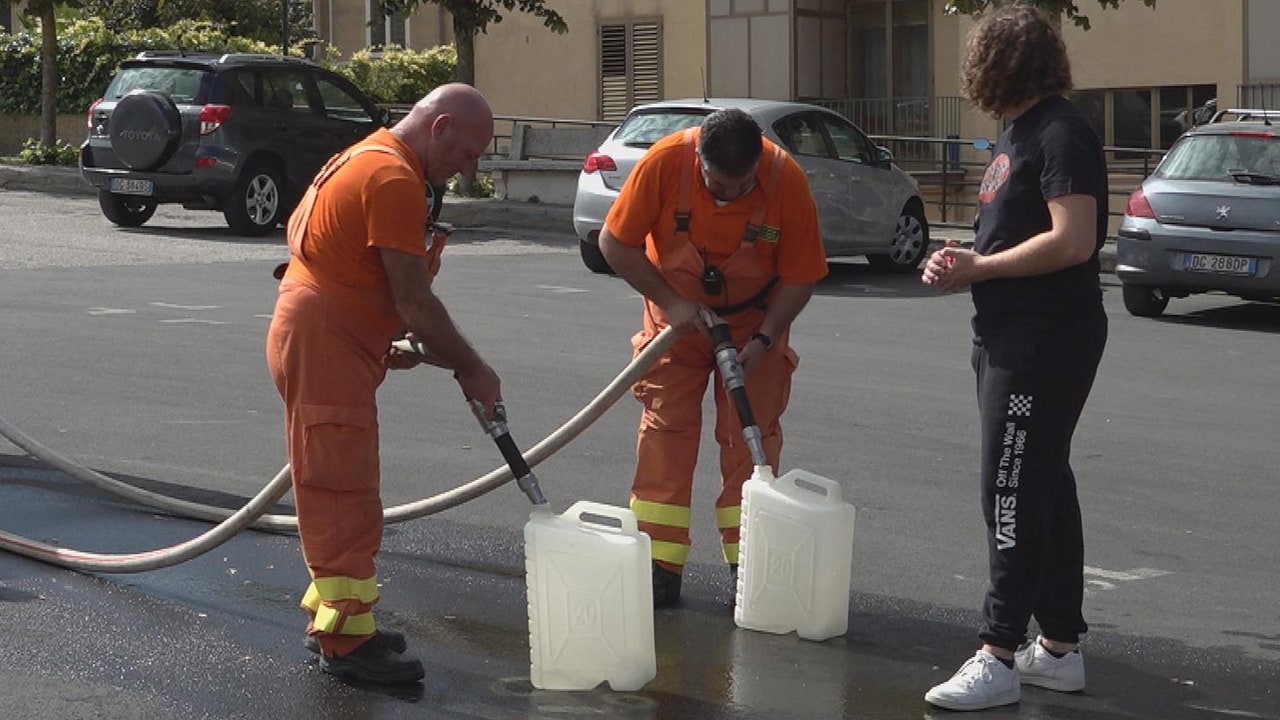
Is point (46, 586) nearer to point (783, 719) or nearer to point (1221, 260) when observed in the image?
point (783, 719)

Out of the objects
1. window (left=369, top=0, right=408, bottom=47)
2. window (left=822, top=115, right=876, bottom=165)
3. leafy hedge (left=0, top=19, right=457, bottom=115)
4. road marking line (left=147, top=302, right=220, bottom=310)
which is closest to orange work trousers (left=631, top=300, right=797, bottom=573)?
road marking line (left=147, top=302, right=220, bottom=310)

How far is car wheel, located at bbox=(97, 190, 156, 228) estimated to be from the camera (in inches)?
806

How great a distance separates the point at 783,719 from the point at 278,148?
1613 cm

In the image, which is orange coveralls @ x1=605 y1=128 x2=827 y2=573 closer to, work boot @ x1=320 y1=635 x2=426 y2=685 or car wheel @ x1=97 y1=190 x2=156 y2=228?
work boot @ x1=320 y1=635 x2=426 y2=685

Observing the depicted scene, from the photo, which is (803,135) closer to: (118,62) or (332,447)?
(332,447)

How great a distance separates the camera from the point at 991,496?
17.1ft

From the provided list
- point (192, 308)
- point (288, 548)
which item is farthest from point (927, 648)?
point (192, 308)

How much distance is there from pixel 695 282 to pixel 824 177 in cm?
1144

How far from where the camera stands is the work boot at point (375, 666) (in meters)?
5.29

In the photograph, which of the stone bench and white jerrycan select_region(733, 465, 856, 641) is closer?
white jerrycan select_region(733, 465, 856, 641)

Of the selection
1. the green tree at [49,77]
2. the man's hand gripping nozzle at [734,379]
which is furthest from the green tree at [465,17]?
the man's hand gripping nozzle at [734,379]

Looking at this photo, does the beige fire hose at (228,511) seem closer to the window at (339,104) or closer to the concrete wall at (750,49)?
the window at (339,104)

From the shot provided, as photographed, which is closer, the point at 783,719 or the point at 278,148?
the point at 783,719

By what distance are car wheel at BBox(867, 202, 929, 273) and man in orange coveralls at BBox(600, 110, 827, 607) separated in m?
12.1
